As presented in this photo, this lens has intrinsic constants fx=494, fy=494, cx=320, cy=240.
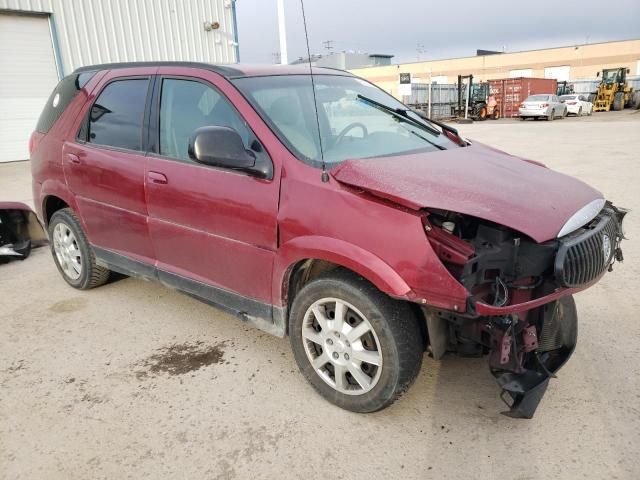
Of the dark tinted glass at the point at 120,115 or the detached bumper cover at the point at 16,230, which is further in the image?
the detached bumper cover at the point at 16,230

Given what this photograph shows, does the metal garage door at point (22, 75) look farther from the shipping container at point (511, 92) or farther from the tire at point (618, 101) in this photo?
the tire at point (618, 101)

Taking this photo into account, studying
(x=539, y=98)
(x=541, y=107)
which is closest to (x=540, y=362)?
(x=541, y=107)

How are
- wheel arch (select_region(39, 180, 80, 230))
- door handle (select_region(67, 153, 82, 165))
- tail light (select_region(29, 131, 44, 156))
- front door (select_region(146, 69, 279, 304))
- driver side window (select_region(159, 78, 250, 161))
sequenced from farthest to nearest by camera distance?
tail light (select_region(29, 131, 44, 156)), wheel arch (select_region(39, 180, 80, 230)), door handle (select_region(67, 153, 82, 165)), driver side window (select_region(159, 78, 250, 161)), front door (select_region(146, 69, 279, 304))

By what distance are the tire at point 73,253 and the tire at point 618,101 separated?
3885 cm

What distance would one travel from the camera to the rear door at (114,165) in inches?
136

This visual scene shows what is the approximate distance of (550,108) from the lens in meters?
28.6

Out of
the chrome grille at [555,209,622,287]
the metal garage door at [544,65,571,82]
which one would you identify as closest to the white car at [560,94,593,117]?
the metal garage door at [544,65,571,82]

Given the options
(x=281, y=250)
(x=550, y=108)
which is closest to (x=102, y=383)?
(x=281, y=250)

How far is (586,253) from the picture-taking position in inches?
89.7

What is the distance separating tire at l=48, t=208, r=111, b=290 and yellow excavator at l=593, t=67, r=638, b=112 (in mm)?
38393

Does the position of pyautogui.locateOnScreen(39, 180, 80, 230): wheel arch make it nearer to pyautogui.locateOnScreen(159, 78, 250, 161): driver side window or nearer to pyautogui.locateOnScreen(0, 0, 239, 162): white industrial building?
pyautogui.locateOnScreen(159, 78, 250, 161): driver side window

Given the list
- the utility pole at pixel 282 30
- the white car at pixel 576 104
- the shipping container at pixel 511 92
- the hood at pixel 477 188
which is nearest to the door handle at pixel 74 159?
the hood at pixel 477 188

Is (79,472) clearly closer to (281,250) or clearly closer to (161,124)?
(281,250)

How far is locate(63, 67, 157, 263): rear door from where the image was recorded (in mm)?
3449
